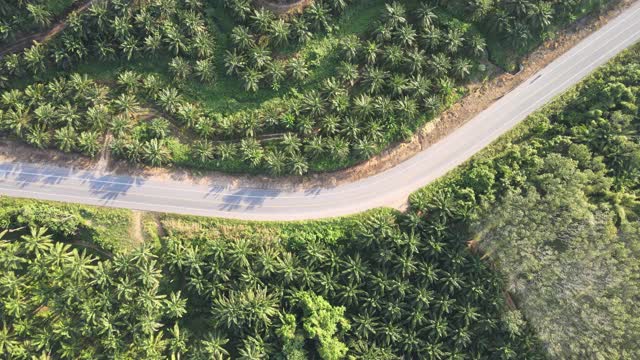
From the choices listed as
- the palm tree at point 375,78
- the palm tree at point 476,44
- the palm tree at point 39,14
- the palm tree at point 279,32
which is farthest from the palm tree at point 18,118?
the palm tree at point 476,44

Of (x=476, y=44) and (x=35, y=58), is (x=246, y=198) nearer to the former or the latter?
(x=35, y=58)

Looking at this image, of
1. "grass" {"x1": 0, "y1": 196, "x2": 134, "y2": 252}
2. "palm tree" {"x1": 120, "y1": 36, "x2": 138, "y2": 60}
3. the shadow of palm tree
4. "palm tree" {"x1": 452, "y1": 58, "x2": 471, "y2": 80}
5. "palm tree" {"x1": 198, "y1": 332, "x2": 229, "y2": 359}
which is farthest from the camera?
"palm tree" {"x1": 452, "y1": 58, "x2": 471, "y2": 80}

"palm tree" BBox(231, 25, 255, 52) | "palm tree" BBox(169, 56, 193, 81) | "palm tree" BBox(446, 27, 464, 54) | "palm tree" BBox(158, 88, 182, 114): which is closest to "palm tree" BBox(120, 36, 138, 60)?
"palm tree" BBox(169, 56, 193, 81)

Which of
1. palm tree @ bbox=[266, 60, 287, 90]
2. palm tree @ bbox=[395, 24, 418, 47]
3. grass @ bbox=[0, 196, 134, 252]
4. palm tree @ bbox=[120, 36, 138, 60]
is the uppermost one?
palm tree @ bbox=[120, 36, 138, 60]

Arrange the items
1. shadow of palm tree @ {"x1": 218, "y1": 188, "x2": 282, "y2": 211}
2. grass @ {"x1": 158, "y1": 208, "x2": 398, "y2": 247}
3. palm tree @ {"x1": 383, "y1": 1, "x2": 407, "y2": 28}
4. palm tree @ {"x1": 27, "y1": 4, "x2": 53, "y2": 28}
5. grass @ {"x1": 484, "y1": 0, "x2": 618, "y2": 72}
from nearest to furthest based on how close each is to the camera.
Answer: palm tree @ {"x1": 27, "y1": 4, "x2": 53, "y2": 28} < grass @ {"x1": 158, "y1": 208, "x2": 398, "y2": 247} < palm tree @ {"x1": 383, "y1": 1, "x2": 407, "y2": 28} < shadow of palm tree @ {"x1": 218, "y1": 188, "x2": 282, "y2": 211} < grass @ {"x1": 484, "y1": 0, "x2": 618, "y2": 72}

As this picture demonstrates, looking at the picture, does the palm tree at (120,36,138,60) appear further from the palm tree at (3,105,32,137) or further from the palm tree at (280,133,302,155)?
the palm tree at (280,133,302,155)

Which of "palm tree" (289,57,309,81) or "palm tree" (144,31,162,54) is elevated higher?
"palm tree" (144,31,162,54)
